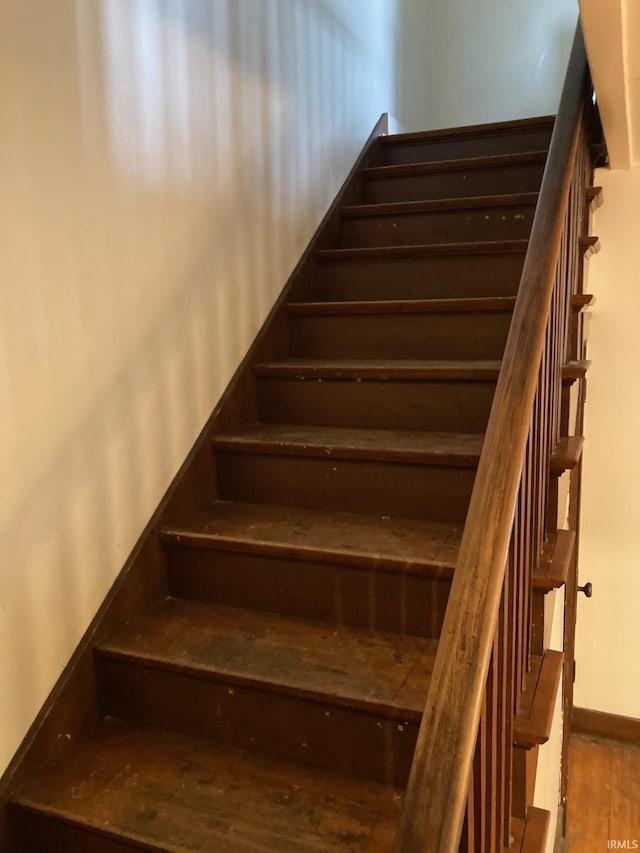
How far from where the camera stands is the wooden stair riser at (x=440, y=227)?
2.56 m

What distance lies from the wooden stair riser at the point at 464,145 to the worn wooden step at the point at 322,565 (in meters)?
2.05

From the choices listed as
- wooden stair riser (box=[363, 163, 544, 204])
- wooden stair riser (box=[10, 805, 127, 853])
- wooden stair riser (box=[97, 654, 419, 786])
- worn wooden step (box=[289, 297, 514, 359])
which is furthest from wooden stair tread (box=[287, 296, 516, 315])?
wooden stair riser (box=[10, 805, 127, 853])

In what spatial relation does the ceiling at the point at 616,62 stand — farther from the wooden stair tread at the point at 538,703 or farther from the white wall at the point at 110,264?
the wooden stair tread at the point at 538,703

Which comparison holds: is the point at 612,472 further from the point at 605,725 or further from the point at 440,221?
the point at 440,221

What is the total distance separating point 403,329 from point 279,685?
4.33 feet

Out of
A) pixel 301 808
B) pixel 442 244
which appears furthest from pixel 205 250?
pixel 301 808

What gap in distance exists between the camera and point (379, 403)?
211cm

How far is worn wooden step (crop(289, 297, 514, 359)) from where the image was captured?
86.0 inches

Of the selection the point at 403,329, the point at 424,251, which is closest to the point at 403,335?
the point at 403,329

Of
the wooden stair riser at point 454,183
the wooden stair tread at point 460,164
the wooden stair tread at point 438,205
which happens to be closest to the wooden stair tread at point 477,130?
the wooden stair tread at point 460,164

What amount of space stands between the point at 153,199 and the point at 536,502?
1264 mm

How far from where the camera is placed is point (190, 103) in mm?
1895

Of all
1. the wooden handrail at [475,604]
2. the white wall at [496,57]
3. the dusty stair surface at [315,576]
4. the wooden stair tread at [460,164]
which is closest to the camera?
the wooden handrail at [475,604]

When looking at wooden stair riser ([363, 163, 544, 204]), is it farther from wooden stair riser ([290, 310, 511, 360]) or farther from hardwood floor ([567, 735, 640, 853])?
hardwood floor ([567, 735, 640, 853])
